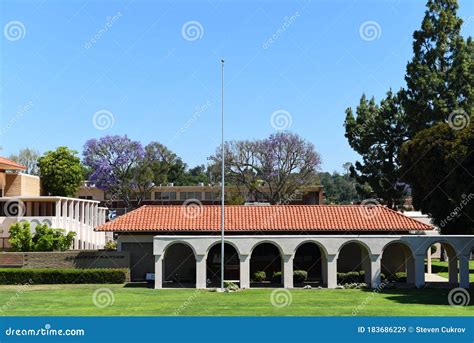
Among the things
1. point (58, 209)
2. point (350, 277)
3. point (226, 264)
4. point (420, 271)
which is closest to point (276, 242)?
point (350, 277)

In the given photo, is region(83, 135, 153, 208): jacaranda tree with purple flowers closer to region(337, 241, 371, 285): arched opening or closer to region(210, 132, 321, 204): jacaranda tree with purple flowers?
region(210, 132, 321, 204): jacaranda tree with purple flowers

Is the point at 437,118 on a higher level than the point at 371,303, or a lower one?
higher

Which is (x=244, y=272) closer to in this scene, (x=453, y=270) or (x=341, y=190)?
(x=453, y=270)

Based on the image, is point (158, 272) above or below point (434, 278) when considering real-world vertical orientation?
above

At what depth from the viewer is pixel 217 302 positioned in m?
29.8

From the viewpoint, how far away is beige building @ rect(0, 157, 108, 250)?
49094 mm

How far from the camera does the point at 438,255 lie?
208 ft

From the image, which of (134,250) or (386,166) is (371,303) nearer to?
(134,250)

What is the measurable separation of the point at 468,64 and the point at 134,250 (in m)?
29.5

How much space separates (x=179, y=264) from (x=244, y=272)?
6009mm

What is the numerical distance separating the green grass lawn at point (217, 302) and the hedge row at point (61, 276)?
1.53 metres

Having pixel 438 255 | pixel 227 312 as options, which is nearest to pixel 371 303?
pixel 227 312

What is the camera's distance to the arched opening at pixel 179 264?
41.5 m

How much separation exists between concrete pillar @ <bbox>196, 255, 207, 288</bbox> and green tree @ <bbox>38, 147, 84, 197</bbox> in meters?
32.2
